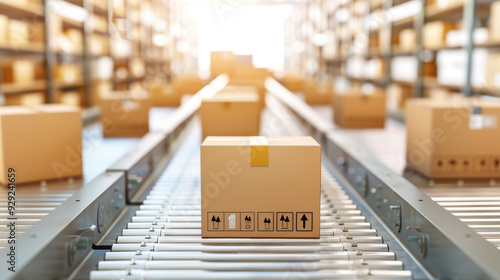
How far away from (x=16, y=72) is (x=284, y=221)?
4403 millimetres

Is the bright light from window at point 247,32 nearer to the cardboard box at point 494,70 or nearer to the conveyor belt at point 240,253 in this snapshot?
the cardboard box at point 494,70

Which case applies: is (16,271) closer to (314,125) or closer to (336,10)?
(314,125)

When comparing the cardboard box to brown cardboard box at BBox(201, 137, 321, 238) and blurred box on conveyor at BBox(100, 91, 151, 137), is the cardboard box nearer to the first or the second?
blurred box on conveyor at BBox(100, 91, 151, 137)

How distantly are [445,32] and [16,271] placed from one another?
529 centimetres

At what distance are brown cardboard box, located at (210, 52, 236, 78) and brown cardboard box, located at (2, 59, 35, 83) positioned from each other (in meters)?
4.26

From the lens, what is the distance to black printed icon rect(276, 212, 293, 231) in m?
1.76

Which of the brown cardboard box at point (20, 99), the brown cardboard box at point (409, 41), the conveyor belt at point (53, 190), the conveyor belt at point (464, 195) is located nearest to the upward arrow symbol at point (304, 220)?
the conveyor belt at point (464, 195)

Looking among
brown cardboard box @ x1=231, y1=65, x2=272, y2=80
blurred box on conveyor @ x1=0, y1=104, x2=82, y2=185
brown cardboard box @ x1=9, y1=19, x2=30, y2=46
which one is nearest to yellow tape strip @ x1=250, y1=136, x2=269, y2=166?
blurred box on conveyor @ x1=0, y1=104, x2=82, y2=185

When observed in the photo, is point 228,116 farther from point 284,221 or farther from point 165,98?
point 165,98

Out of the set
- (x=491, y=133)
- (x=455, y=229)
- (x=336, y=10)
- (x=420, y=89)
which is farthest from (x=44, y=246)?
(x=336, y=10)

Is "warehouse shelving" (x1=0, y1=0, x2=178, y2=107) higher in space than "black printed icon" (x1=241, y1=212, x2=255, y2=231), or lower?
higher

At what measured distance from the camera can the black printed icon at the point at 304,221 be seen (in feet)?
5.78

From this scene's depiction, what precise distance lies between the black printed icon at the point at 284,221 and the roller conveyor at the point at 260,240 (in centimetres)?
5

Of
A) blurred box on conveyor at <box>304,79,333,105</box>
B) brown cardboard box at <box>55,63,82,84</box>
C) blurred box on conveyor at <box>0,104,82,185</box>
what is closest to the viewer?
blurred box on conveyor at <box>0,104,82,185</box>
